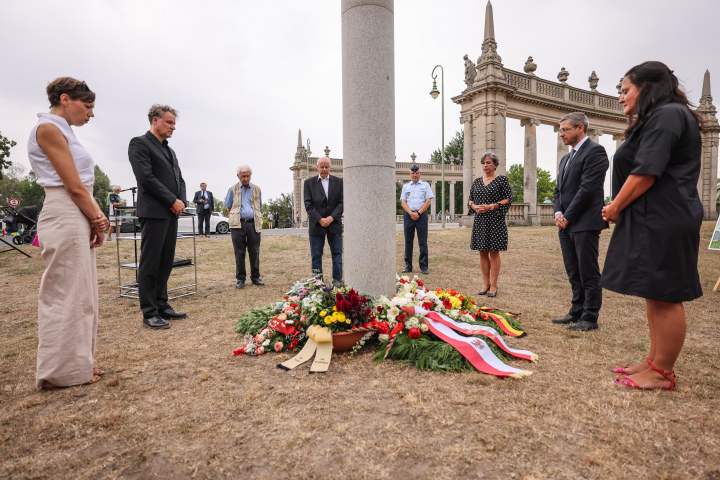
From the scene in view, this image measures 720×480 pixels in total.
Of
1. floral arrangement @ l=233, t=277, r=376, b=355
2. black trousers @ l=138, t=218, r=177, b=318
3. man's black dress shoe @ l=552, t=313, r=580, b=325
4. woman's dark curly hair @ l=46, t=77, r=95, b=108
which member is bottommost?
man's black dress shoe @ l=552, t=313, r=580, b=325

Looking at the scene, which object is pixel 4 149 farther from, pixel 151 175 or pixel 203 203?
pixel 151 175

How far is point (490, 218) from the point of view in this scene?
5645 millimetres

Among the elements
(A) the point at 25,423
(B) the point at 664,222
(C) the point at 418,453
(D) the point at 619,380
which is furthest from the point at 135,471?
(B) the point at 664,222

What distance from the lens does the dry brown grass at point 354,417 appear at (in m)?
1.82

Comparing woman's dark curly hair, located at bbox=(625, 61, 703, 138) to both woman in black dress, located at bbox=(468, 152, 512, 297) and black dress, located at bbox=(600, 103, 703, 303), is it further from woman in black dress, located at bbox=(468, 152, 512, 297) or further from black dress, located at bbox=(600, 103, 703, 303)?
woman in black dress, located at bbox=(468, 152, 512, 297)

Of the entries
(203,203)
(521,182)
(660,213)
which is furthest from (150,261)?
(521,182)

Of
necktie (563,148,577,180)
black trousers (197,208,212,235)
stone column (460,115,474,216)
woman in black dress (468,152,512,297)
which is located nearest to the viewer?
necktie (563,148,577,180)

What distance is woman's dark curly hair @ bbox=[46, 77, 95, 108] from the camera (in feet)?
9.02

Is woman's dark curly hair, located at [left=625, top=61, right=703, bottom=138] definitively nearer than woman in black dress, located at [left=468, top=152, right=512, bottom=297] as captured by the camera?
Yes

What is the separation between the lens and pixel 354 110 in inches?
Answer: 146

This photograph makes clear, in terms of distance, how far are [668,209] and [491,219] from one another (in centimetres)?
318

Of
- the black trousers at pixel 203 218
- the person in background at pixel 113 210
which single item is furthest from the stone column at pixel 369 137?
the black trousers at pixel 203 218

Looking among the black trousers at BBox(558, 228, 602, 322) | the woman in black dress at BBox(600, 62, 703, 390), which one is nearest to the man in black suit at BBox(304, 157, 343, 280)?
the black trousers at BBox(558, 228, 602, 322)

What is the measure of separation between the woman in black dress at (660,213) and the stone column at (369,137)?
1903 millimetres
